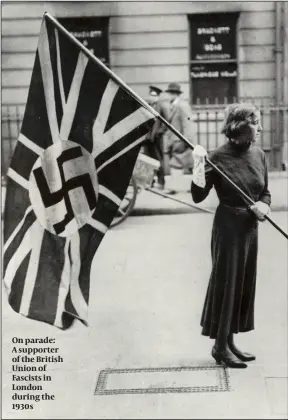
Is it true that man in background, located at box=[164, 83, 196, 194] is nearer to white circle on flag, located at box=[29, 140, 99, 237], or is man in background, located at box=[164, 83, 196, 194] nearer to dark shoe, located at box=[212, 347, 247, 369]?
dark shoe, located at box=[212, 347, 247, 369]

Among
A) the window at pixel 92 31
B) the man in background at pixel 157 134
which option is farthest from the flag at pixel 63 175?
the window at pixel 92 31

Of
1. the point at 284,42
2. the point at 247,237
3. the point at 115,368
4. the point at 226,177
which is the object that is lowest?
the point at 115,368

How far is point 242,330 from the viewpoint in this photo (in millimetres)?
4918

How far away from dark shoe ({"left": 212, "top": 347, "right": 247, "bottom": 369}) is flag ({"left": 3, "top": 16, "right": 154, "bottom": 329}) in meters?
1.18

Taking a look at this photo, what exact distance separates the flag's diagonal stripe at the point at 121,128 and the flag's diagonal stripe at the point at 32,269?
23.6 inches

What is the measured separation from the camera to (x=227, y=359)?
4.89 meters

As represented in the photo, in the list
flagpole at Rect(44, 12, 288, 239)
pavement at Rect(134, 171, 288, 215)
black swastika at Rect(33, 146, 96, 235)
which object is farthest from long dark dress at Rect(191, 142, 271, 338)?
pavement at Rect(134, 171, 288, 215)

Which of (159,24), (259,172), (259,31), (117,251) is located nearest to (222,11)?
(259,31)

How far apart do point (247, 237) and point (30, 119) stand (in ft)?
5.46

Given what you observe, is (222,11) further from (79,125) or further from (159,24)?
(79,125)

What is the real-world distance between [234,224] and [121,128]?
3.40ft

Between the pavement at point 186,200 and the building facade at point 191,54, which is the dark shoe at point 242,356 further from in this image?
the building facade at point 191,54

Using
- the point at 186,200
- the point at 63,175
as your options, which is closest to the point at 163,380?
the point at 63,175

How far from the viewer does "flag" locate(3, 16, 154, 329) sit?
13.8 ft
